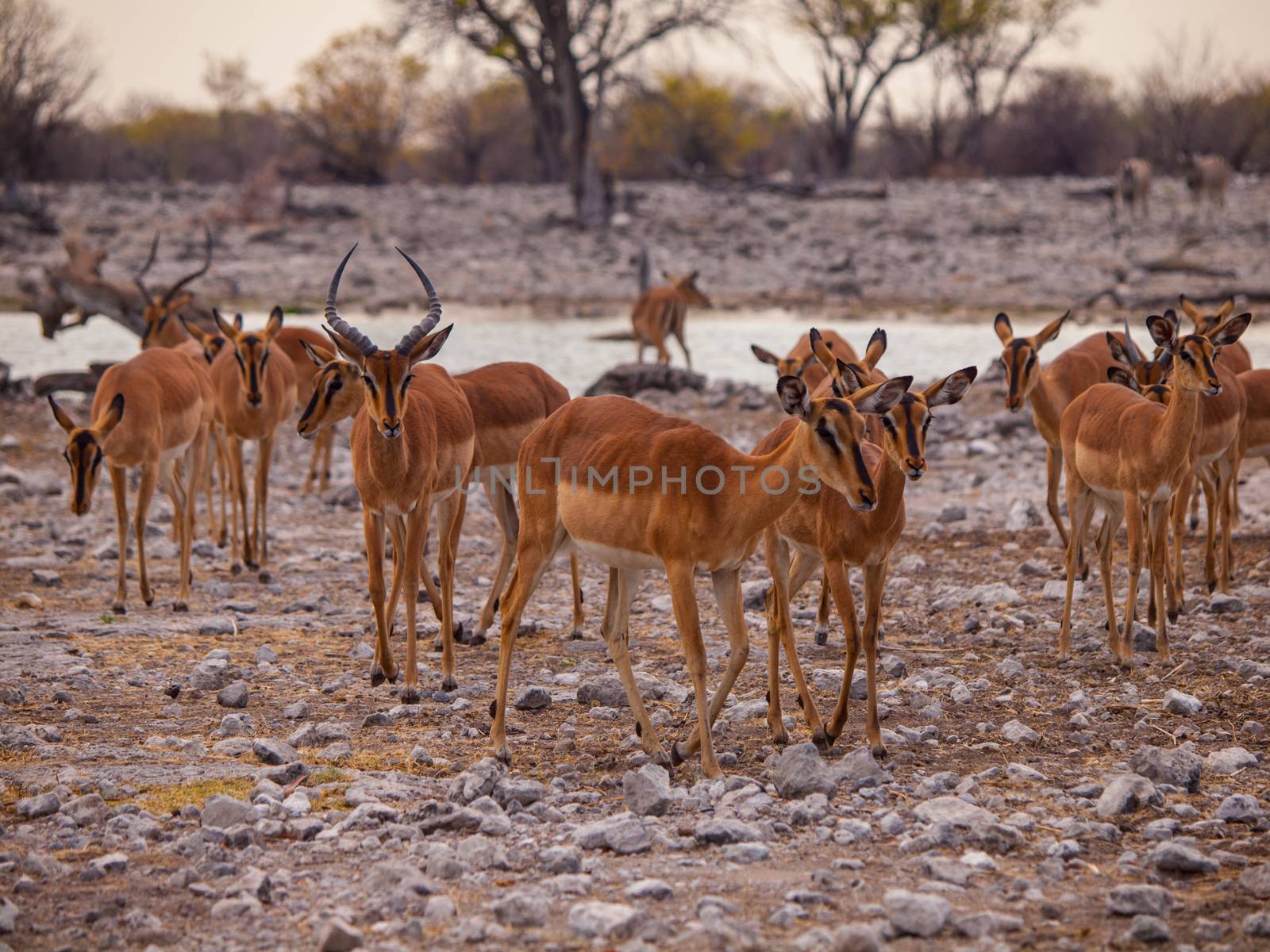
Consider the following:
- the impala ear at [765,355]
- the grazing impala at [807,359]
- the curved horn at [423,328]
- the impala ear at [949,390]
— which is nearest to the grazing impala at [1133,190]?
the grazing impala at [807,359]

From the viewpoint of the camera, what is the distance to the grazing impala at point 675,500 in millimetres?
5781

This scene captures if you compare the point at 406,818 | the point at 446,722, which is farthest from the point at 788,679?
the point at 406,818

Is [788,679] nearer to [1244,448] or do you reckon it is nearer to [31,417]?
[1244,448]

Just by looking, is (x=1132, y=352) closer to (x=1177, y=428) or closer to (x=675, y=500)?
(x=1177, y=428)

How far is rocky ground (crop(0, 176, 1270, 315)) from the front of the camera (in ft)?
86.6

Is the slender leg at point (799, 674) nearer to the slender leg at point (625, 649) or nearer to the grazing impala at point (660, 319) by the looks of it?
the slender leg at point (625, 649)

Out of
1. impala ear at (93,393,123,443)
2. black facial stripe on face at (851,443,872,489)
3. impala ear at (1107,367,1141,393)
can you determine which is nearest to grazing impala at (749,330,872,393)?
impala ear at (1107,367,1141,393)

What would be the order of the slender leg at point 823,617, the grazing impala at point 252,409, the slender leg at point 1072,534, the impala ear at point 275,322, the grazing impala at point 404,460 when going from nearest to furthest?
the grazing impala at point 404,460 < the slender leg at point 1072,534 < the slender leg at point 823,617 < the grazing impala at point 252,409 < the impala ear at point 275,322

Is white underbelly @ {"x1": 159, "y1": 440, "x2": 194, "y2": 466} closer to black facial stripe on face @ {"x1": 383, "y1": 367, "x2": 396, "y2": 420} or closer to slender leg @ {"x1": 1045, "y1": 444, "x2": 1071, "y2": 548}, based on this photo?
black facial stripe on face @ {"x1": 383, "y1": 367, "x2": 396, "y2": 420}

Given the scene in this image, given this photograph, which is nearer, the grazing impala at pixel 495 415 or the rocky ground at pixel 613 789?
the rocky ground at pixel 613 789

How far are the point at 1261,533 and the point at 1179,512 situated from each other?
194 cm

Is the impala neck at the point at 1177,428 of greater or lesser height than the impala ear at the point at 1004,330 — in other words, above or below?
below

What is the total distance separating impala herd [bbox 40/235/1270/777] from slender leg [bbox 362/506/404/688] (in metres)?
0.01

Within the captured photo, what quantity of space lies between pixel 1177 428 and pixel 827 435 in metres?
2.81
